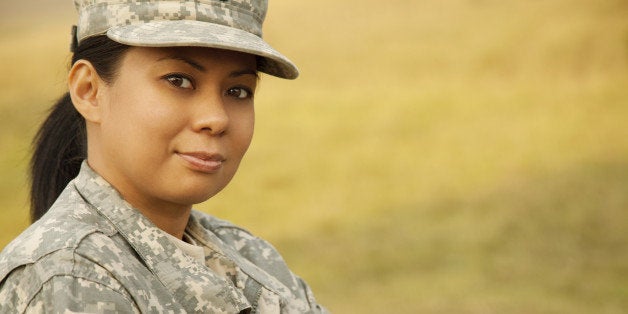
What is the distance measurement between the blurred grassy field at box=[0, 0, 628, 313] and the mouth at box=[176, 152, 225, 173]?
2.61 metres

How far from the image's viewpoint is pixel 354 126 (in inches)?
204

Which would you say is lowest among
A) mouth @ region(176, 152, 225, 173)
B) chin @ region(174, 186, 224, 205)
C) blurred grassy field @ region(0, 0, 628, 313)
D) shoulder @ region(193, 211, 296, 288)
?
chin @ region(174, 186, 224, 205)

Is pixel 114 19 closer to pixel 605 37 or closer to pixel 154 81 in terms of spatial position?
pixel 154 81

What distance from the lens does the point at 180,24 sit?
1.36 meters

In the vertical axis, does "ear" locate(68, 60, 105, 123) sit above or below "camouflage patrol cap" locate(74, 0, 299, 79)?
below

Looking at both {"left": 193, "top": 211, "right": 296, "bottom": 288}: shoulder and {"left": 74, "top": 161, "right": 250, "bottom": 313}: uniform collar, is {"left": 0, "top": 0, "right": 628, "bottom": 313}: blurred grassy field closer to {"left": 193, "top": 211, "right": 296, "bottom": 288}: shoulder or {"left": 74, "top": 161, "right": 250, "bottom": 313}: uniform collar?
{"left": 193, "top": 211, "right": 296, "bottom": 288}: shoulder

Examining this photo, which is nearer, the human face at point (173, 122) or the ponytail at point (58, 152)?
the human face at point (173, 122)

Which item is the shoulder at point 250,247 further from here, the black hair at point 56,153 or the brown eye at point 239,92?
the brown eye at point 239,92

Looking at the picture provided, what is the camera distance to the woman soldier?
4.11 ft

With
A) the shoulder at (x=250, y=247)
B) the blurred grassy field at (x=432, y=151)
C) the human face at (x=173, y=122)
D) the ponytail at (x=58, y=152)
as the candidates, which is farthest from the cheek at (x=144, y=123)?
the blurred grassy field at (x=432, y=151)

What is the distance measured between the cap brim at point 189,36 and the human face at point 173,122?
0.12 ft

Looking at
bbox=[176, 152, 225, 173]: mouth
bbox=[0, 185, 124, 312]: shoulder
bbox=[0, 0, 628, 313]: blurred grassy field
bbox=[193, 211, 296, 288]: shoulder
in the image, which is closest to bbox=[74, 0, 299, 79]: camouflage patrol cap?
bbox=[176, 152, 225, 173]: mouth

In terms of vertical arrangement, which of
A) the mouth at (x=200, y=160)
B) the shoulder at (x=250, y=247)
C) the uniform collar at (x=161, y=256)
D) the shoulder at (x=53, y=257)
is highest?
the shoulder at (x=250, y=247)

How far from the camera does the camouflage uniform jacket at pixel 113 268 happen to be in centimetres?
120
